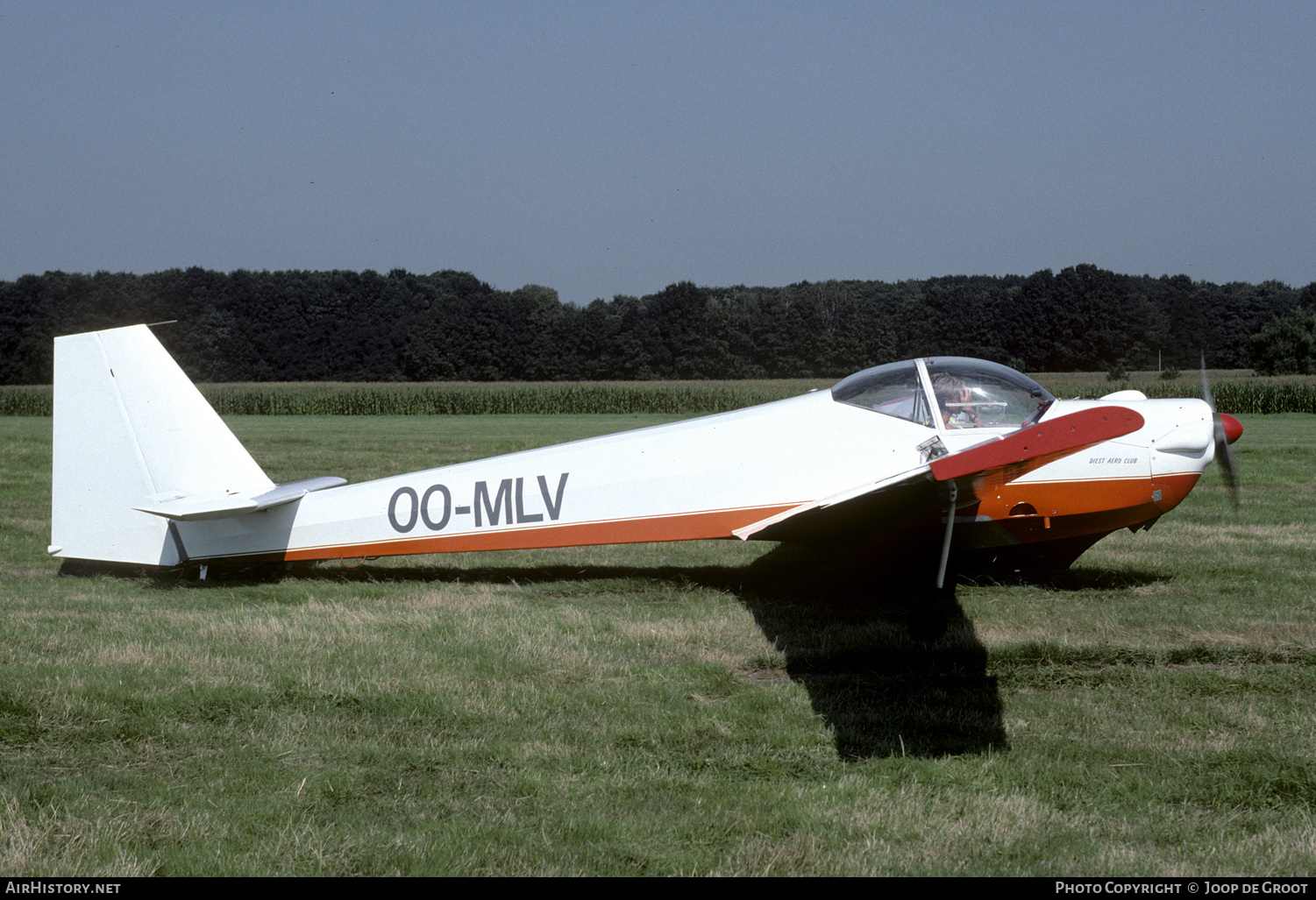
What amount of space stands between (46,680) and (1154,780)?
568cm

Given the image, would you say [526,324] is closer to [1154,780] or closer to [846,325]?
[846,325]

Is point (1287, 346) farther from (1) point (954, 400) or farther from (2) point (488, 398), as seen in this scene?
(1) point (954, 400)

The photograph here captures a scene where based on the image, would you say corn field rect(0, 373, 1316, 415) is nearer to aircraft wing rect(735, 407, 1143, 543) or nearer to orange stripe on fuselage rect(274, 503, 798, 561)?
orange stripe on fuselage rect(274, 503, 798, 561)

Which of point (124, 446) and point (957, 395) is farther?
point (124, 446)

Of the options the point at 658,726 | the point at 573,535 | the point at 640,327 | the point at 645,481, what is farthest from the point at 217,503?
the point at 640,327

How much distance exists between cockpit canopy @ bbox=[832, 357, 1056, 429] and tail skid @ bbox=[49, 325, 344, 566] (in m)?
4.73

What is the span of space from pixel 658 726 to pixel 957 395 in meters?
3.72

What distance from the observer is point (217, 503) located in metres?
7.55

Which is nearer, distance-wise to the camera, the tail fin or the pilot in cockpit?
the pilot in cockpit

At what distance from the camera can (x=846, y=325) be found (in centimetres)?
7638

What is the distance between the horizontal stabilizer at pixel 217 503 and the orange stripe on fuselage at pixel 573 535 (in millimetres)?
484

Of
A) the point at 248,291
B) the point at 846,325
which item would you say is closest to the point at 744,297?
the point at 846,325

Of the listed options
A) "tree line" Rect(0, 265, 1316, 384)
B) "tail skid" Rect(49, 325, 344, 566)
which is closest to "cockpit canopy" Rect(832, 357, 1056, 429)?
"tail skid" Rect(49, 325, 344, 566)

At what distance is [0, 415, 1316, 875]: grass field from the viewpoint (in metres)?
3.64
